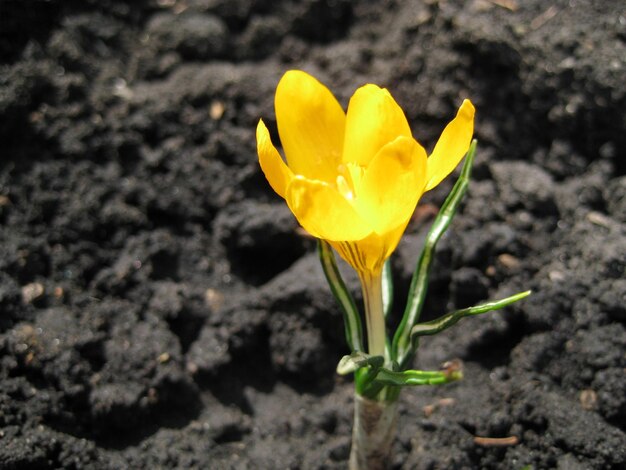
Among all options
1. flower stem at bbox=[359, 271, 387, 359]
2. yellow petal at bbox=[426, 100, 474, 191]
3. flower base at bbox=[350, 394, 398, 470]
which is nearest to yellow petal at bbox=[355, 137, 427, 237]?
yellow petal at bbox=[426, 100, 474, 191]

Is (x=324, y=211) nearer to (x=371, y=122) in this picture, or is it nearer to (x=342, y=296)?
(x=371, y=122)

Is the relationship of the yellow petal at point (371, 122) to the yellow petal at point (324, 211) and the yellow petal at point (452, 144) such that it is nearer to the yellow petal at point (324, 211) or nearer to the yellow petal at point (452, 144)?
the yellow petal at point (452, 144)

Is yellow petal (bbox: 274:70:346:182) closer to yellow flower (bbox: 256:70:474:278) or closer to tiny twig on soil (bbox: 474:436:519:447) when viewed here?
yellow flower (bbox: 256:70:474:278)

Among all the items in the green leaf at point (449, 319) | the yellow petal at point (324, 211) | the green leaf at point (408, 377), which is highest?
the yellow petal at point (324, 211)

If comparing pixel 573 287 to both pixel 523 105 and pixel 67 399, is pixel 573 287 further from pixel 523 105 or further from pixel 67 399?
pixel 67 399

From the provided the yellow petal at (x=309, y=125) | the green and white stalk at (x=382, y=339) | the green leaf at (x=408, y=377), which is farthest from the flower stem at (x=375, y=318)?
the yellow petal at (x=309, y=125)

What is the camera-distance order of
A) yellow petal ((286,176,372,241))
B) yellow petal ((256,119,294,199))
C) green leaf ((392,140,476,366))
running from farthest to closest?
1. green leaf ((392,140,476,366))
2. yellow petal ((256,119,294,199))
3. yellow petal ((286,176,372,241))

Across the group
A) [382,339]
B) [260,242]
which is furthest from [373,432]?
[260,242]
